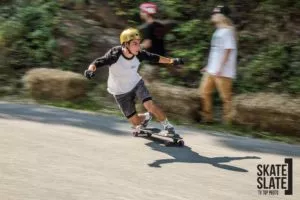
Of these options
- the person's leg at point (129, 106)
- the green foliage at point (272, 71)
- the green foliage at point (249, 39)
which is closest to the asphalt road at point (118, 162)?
the person's leg at point (129, 106)

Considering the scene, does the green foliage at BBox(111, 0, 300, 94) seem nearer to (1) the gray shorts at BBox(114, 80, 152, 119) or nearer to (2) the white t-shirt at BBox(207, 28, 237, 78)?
(2) the white t-shirt at BBox(207, 28, 237, 78)

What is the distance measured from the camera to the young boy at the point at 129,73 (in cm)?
Answer: 623

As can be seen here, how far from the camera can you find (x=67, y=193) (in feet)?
14.7

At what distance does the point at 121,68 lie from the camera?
6.36 meters

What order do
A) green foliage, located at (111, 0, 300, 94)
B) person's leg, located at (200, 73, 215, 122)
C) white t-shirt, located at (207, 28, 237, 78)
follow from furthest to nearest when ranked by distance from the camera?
1. green foliage, located at (111, 0, 300, 94)
2. person's leg, located at (200, 73, 215, 122)
3. white t-shirt, located at (207, 28, 237, 78)

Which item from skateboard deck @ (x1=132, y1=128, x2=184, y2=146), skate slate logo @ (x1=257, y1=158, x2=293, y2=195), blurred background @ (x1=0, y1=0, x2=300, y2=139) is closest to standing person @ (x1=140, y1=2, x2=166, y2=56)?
blurred background @ (x1=0, y1=0, x2=300, y2=139)

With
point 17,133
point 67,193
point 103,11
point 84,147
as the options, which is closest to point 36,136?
point 17,133

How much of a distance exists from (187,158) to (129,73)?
4.64 feet

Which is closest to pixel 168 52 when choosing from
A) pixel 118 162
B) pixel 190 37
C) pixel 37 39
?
pixel 190 37

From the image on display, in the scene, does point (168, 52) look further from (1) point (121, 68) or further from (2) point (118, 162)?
(2) point (118, 162)

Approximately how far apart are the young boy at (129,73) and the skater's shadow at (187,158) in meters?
0.31

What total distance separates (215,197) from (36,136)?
9.26ft

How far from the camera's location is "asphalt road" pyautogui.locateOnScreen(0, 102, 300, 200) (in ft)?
15.2

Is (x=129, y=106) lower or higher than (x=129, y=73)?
lower
